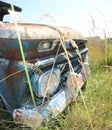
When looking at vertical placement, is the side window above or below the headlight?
above

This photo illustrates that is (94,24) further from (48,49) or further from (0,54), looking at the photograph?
(0,54)

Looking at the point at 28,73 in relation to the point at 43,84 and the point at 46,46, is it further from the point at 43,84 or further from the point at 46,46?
the point at 46,46

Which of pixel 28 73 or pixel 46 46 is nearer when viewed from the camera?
pixel 28 73

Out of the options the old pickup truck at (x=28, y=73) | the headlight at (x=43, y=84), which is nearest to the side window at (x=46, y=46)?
the old pickup truck at (x=28, y=73)

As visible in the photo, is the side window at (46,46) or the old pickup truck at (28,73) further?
the side window at (46,46)

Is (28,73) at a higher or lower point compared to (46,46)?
lower

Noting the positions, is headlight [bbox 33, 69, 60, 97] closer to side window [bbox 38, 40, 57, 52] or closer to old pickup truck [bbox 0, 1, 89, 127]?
old pickup truck [bbox 0, 1, 89, 127]

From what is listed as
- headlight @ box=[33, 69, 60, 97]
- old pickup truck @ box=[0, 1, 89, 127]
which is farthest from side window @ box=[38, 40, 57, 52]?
headlight @ box=[33, 69, 60, 97]

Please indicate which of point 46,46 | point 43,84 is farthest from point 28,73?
point 46,46

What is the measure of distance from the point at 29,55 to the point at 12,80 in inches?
8.9

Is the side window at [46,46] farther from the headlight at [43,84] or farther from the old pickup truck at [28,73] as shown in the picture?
the headlight at [43,84]

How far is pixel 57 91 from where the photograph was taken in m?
2.73

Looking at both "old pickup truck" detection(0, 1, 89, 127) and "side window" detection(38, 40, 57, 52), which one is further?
"side window" detection(38, 40, 57, 52)

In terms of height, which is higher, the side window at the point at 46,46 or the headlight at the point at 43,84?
the side window at the point at 46,46
